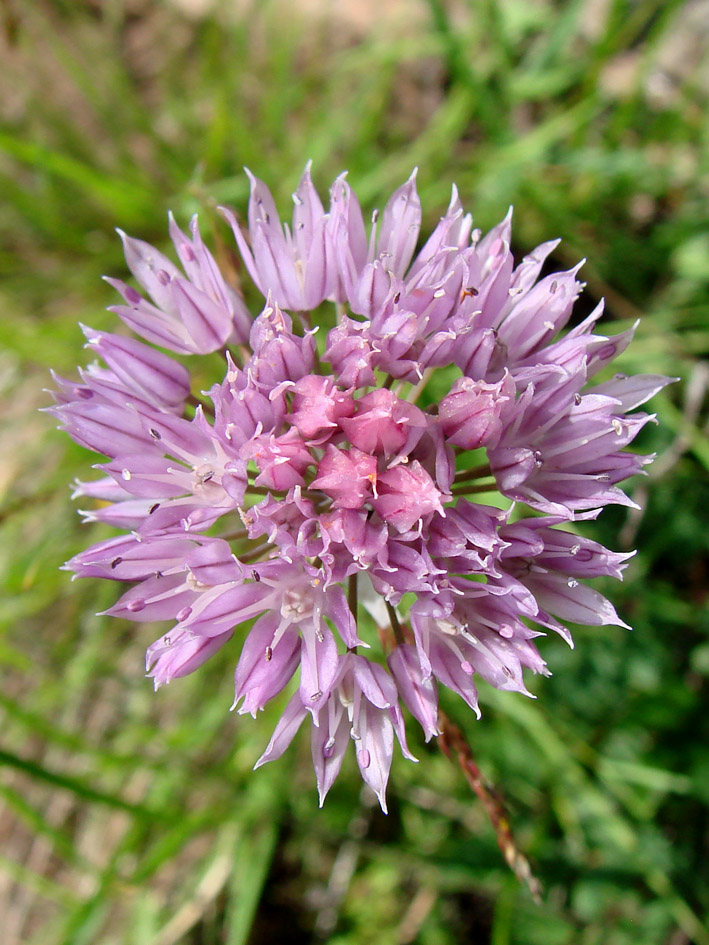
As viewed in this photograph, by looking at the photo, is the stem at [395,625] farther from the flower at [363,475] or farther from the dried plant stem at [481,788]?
the dried plant stem at [481,788]

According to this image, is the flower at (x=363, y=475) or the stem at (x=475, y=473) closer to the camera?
the flower at (x=363, y=475)

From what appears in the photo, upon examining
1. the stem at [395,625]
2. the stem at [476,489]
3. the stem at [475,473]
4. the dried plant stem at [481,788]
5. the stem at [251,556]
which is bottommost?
the dried plant stem at [481,788]

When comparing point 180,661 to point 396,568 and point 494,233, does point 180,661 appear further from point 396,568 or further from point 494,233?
point 494,233

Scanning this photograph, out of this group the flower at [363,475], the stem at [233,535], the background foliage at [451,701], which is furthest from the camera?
the background foliage at [451,701]

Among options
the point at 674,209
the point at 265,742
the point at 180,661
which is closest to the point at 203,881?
the point at 265,742

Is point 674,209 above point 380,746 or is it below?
above

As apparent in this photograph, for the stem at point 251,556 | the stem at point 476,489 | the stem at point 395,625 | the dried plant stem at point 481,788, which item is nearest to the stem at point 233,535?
the stem at point 251,556

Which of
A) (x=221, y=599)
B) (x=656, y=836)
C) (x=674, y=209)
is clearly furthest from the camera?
(x=674, y=209)

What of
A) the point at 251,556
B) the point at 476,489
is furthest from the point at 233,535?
the point at 476,489
